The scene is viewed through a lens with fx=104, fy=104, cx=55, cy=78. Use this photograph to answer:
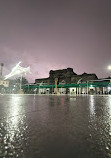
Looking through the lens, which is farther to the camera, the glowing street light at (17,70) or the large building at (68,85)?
the large building at (68,85)

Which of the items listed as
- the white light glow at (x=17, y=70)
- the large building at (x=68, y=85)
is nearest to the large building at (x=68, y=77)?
the large building at (x=68, y=85)

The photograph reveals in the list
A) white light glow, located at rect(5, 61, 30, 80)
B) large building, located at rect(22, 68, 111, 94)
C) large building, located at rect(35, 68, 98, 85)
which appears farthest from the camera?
large building, located at rect(35, 68, 98, 85)

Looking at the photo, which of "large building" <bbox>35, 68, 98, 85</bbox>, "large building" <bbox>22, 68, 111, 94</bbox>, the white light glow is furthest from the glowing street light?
"large building" <bbox>35, 68, 98, 85</bbox>

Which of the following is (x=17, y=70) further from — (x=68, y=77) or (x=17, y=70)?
(x=68, y=77)

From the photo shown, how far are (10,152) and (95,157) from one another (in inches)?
11.3

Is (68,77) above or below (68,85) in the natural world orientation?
above

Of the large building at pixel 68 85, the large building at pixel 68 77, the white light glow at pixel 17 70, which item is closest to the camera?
the white light glow at pixel 17 70

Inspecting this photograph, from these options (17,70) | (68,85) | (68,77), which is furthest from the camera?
(68,77)

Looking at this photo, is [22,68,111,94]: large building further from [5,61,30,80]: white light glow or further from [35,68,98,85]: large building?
[5,61,30,80]: white light glow

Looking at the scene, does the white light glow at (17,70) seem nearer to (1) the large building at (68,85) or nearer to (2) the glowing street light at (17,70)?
(2) the glowing street light at (17,70)

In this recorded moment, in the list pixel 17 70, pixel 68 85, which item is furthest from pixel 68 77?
pixel 17 70

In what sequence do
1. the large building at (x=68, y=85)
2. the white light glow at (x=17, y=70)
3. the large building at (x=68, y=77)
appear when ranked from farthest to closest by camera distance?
the large building at (x=68, y=77)
the large building at (x=68, y=85)
the white light glow at (x=17, y=70)

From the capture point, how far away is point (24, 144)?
0.41 metres

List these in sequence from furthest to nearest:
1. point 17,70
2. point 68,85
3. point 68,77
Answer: point 68,77
point 68,85
point 17,70
